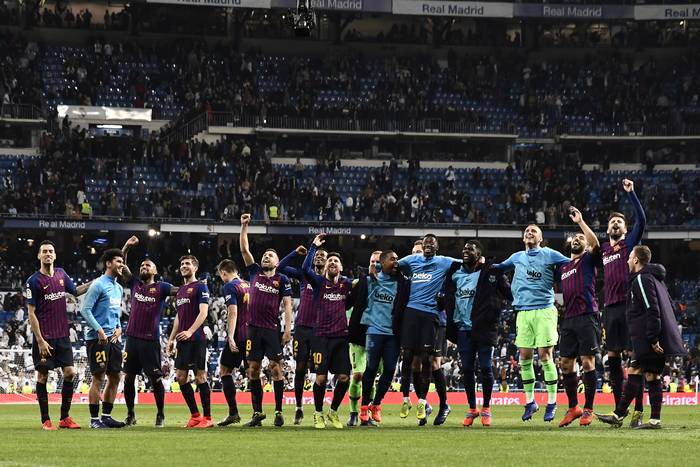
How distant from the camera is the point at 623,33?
2589 inches

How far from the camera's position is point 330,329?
19.3 m

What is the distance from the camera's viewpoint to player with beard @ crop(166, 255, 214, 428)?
19281 mm

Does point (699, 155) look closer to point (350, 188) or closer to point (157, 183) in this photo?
point (350, 188)

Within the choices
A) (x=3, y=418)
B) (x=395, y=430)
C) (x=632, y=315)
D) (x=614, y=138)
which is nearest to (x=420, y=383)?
(x=395, y=430)

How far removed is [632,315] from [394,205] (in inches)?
1491

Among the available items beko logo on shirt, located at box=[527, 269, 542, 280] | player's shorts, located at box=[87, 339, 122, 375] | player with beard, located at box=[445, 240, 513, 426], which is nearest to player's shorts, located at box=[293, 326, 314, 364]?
player with beard, located at box=[445, 240, 513, 426]

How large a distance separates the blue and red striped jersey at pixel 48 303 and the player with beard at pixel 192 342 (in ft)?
5.87

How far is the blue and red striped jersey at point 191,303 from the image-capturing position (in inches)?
773

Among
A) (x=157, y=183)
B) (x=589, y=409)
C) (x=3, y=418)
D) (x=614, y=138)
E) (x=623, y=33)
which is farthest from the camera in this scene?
(x=623, y=33)

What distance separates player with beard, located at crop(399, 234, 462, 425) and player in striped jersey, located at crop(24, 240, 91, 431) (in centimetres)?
515

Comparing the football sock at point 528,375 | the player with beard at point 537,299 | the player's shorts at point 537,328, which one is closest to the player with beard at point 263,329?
the player with beard at point 537,299

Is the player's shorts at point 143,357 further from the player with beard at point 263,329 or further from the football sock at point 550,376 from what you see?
the football sock at point 550,376

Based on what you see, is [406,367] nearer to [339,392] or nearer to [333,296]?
[339,392]

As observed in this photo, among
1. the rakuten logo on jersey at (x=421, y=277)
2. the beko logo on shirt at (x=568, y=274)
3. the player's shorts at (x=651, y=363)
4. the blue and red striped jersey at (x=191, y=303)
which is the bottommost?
the player's shorts at (x=651, y=363)
